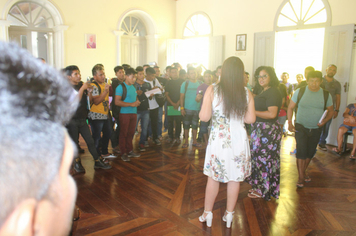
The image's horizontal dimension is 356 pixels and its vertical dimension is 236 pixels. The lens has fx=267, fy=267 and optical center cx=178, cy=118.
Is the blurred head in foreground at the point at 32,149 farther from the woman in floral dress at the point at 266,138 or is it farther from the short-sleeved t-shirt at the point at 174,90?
the short-sleeved t-shirt at the point at 174,90

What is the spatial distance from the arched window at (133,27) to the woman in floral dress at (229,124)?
29.2 feet

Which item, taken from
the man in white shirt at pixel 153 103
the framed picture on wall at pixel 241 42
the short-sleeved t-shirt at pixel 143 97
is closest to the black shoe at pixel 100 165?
the short-sleeved t-shirt at pixel 143 97

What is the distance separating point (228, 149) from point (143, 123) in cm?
292

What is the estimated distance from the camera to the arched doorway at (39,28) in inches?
327

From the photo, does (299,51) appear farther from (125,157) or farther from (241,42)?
(125,157)

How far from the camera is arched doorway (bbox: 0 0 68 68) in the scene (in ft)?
27.3

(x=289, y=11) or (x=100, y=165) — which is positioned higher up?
(x=289, y=11)

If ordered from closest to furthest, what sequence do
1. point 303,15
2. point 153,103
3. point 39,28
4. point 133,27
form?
point 153,103 < point 303,15 < point 39,28 < point 133,27

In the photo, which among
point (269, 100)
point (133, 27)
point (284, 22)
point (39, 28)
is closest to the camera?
point (269, 100)

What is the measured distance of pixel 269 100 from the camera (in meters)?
2.98

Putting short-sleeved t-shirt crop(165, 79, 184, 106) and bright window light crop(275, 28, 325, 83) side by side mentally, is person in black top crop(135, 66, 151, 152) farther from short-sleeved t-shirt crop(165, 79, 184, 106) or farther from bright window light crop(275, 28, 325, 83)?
bright window light crop(275, 28, 325, 83)

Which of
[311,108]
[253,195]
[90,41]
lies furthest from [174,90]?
[90,41]

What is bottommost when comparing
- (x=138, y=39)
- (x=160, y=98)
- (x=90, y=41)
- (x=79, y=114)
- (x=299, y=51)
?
(x=79, y=114)

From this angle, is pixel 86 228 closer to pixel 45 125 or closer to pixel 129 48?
pixel 45 125
